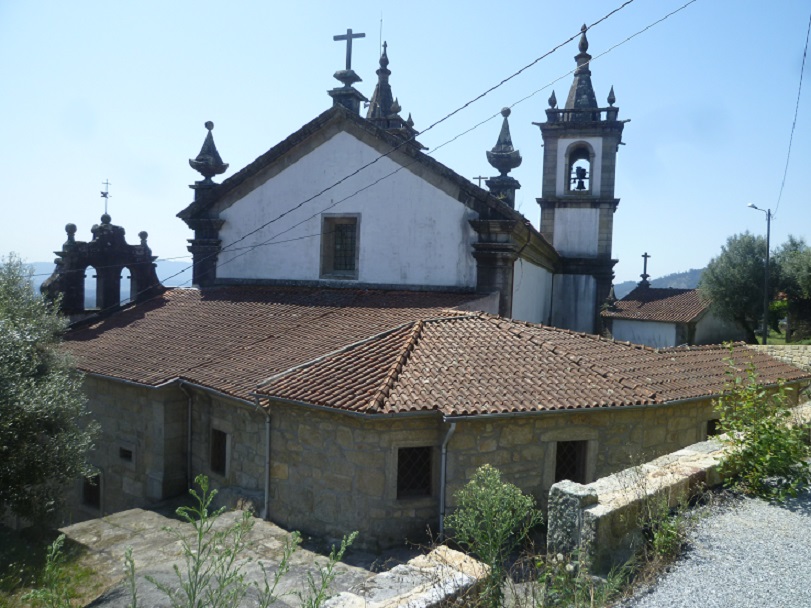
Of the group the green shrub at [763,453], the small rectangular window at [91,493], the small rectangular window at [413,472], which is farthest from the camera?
the small rectangular window at [91,493]

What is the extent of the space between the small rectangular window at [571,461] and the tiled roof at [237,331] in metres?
3.57

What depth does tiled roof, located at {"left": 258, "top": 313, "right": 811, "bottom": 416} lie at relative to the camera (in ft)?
28.3

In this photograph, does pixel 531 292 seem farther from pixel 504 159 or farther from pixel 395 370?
pixel 395 370

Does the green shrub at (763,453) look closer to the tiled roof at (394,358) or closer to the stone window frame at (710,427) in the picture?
the tiled roof at (394,358)

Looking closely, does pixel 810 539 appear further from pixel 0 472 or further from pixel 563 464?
pixel 0 472

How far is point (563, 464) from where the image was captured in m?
9.40

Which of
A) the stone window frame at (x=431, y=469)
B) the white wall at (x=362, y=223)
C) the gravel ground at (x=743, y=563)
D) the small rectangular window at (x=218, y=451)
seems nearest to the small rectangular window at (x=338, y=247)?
the white wall at (x=362, y=223)

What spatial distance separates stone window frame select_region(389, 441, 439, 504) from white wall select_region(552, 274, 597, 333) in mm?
13416

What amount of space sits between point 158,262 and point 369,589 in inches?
665

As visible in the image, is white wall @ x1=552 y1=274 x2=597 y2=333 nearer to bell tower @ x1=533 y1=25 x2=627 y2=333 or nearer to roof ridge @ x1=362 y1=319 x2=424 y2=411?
bell tower @ x1=533 y1=25 x2=627 y2=333

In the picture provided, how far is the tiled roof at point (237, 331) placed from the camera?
11.0 m

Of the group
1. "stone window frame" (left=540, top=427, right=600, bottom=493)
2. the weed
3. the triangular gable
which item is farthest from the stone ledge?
the triangular gable

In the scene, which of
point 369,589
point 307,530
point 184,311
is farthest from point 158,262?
point 369,589

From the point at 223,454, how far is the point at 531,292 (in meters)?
9.60
